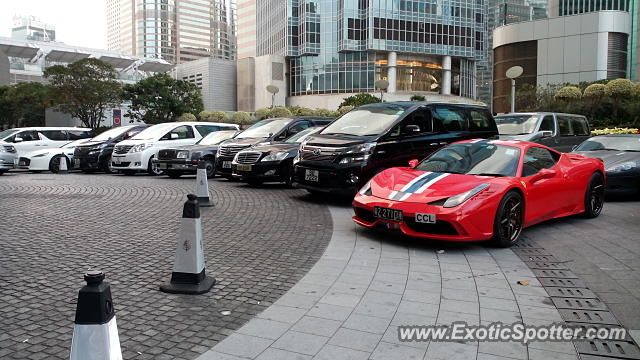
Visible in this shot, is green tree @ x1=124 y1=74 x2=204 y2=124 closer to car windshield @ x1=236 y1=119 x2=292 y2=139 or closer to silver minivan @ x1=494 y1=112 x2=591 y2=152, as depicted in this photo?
car windshield @ x1=236 y1=119 x2=292 y2=139

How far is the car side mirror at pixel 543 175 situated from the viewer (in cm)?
707

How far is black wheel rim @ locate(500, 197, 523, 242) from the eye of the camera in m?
6.45

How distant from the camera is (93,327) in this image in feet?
7.45

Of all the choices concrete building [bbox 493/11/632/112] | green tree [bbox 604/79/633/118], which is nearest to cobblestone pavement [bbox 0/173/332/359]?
green tree [bbox 604/79/633/118]

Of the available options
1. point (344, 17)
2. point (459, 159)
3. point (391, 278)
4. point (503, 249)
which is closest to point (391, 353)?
point (391, 278)

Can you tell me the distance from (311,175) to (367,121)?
1.68 m

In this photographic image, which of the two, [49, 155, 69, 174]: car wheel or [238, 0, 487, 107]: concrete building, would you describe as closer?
[49, 155, 69, 174]: car wheel

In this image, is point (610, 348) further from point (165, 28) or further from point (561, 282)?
point (165, 28)

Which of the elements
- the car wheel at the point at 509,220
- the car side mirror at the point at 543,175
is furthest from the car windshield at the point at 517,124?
the car wheel at the point at 509,220

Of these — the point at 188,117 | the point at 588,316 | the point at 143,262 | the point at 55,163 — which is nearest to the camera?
the point at 588,316

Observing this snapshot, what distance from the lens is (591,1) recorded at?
96.0 m

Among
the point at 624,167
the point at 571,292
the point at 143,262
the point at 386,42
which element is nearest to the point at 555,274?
the point at 571,292

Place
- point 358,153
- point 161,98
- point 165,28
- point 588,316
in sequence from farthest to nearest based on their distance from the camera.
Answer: point 165,28 < point 161,98 < point 358,153 < point 588,316

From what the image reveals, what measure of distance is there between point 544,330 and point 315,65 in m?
80.9
